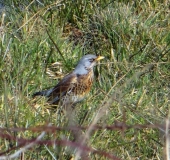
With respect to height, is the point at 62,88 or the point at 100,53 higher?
the point at 62,88

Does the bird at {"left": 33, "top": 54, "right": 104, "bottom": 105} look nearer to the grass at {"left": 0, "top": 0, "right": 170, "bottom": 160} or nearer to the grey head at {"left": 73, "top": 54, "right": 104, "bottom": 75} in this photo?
the grey head at {"left": 73, "top": 54, "right": 104, "bottom": 75}

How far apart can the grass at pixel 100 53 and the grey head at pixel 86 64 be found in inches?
5.2

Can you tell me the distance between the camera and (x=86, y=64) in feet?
18.7

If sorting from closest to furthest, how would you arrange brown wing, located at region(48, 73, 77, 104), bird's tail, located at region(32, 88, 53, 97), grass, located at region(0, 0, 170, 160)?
grass, located at region(0, 0, 170, 160)
bird's tail, located at region(32, 88, 53, 97)
brown wing, located at region(48, 73, 77, 104)

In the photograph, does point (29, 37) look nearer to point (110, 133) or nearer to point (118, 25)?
point (118, 25)

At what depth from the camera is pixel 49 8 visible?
21.1 ft

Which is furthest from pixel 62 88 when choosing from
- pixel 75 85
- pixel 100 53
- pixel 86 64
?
pixel 100 53

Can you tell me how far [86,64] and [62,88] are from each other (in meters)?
0.37

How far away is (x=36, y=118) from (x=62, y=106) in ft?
1.80

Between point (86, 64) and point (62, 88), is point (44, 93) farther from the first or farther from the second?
point (86, 64)

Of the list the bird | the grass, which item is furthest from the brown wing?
the grass

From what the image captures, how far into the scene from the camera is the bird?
17.4ft

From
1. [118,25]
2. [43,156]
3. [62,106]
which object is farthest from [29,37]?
[43,156]

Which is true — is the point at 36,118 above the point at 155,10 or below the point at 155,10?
above
